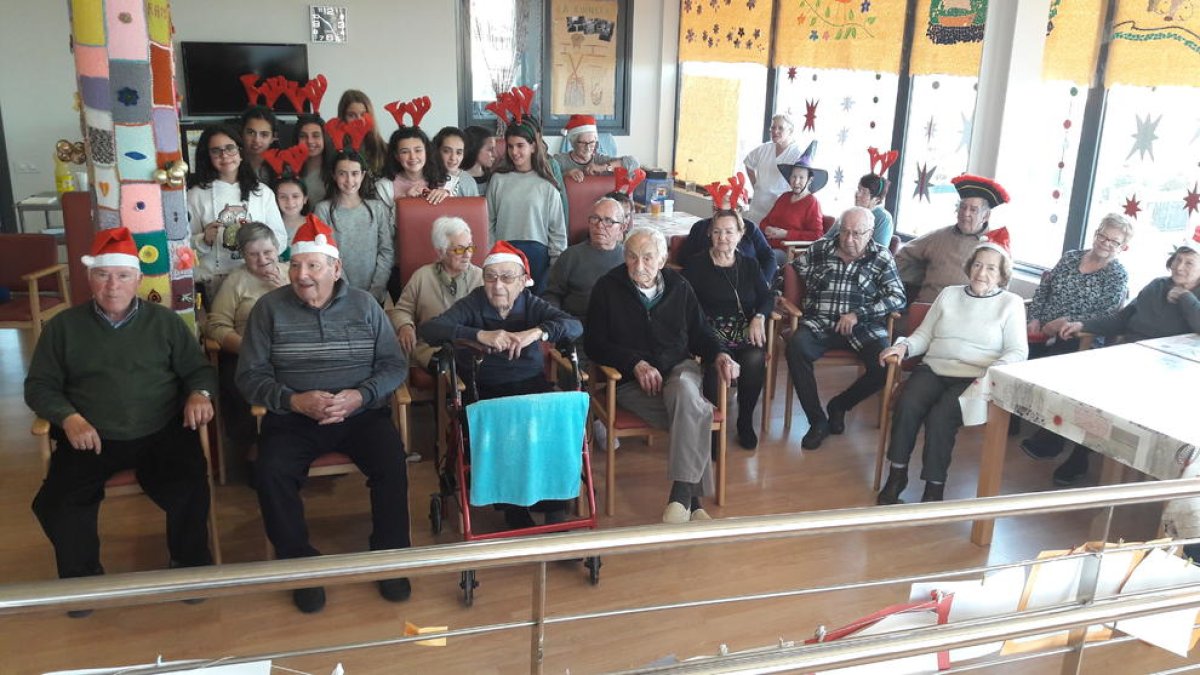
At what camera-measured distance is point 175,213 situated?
140 inches

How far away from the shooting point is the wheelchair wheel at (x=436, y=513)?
3.59 metres

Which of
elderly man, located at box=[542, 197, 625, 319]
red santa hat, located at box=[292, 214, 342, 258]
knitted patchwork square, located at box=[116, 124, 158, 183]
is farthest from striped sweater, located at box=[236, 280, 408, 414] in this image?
elderly man, located at box=[542, 197, 625, 319]

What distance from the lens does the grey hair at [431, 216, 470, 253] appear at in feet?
13.2

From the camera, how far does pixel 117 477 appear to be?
3.14 meters

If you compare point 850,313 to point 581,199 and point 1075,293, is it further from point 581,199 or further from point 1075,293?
point 581,199

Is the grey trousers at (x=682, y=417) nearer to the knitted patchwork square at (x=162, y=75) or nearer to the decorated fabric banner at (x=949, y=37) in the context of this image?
the knitted patchwork square at (x=162, y=75)

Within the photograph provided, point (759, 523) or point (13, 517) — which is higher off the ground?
point (759, 523)

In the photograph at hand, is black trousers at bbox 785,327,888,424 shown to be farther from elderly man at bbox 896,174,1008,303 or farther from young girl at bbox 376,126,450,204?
young girl at bbox 376,126,450,204

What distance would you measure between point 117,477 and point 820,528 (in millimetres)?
2577

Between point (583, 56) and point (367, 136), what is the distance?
4.40 meters

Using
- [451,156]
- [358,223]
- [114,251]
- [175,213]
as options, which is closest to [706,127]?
[451,156]

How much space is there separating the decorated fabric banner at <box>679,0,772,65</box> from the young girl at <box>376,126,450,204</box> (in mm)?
3825

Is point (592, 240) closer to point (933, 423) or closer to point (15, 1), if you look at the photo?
point (933, 423)

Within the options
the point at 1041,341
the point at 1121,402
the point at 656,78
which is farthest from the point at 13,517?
the point at 656,78
